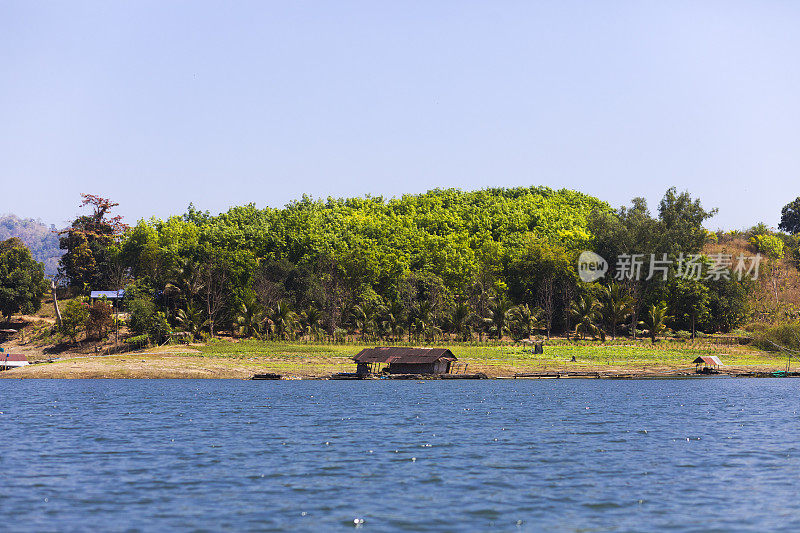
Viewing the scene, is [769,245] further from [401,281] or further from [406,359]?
[406,359]

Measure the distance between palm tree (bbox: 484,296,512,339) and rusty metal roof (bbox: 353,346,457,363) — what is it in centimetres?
2695

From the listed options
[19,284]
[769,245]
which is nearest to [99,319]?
[19,284]

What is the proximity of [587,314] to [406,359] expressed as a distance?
40.5 meters

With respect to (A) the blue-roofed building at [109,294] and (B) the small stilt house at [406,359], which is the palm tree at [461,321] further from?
(A) the blue-roofed building at [109,294]

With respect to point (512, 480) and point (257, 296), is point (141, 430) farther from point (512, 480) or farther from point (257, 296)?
point (257, 296)

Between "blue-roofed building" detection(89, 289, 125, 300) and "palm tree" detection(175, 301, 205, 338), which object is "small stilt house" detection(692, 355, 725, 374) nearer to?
"palm tree" detection(175, 301, 205, 338)

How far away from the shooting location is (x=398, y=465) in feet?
109

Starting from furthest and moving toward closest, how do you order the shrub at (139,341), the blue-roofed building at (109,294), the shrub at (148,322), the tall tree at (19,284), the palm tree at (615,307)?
the blue-roofed building at (109,294)
the tall tree at (19,284)
the palm tree at (615,307)
the shrub at (148,322)
the shrub at (139,341)

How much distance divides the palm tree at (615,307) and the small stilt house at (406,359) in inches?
1458

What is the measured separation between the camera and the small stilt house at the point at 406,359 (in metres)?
90.0

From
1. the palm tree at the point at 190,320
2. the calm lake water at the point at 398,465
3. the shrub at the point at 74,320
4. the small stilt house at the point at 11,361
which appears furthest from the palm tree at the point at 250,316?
the calm lake water at the point at 398,465

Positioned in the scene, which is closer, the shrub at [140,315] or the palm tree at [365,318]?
the shrub at [140,315]

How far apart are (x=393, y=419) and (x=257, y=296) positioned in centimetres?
6944

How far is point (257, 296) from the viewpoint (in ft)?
385
